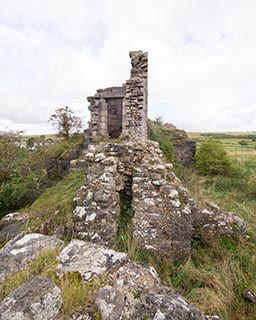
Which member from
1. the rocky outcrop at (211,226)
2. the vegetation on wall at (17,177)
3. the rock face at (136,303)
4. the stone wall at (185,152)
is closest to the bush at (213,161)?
the stone wall at (185,152)

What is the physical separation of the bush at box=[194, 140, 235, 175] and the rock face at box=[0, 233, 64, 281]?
41.9 feet

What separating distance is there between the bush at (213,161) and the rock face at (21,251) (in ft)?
41.9

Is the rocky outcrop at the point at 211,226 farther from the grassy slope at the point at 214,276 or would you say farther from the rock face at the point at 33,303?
the rock face at the point at 33,303

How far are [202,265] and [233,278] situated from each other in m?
0.57

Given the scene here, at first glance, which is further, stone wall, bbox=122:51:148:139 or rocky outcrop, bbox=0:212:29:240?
stone wall, bbox=122:51:148:139

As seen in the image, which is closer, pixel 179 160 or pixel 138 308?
pixel 138 308

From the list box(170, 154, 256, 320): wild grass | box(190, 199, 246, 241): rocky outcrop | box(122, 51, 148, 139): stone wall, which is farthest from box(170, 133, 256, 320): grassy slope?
box(122, 51, 148, 139): stone wall

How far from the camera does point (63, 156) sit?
11.8 m

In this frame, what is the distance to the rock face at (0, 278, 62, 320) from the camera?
123cm

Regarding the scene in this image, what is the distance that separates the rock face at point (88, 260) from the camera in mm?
1695

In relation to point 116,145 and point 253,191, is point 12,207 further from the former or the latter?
point 253,191

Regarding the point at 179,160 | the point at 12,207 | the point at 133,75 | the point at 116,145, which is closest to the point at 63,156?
the point at 12,207

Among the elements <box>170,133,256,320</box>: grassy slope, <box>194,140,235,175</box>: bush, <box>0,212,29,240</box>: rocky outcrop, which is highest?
<box>194,140,235,175</box>: bush

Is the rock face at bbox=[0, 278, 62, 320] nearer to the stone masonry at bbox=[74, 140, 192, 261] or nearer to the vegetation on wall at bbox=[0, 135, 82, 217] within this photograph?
the stone masonry at bbox=[74, 140, 192, 261]
